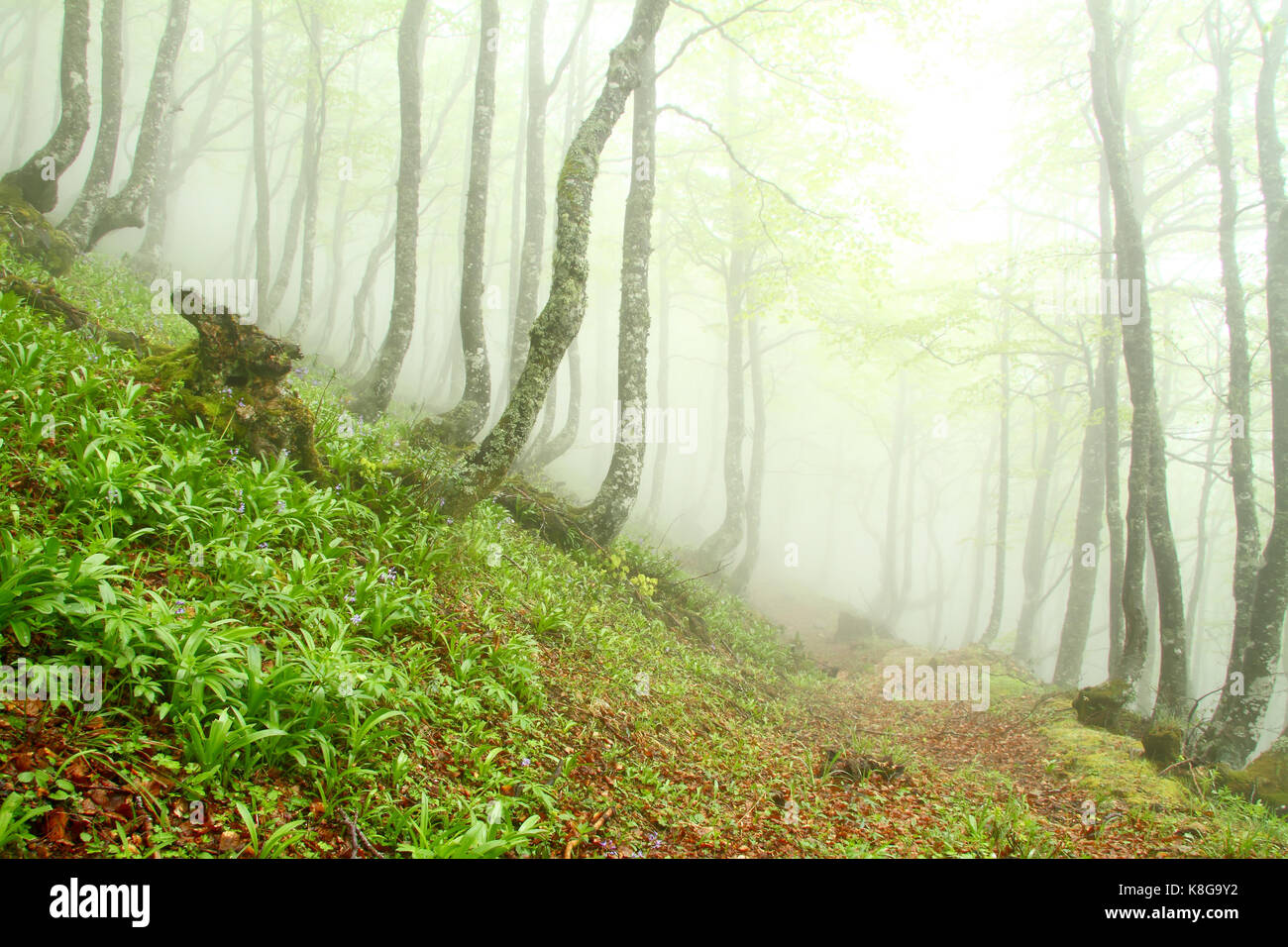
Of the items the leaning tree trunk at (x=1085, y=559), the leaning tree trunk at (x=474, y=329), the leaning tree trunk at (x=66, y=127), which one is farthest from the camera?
the leaning tree trunk at (x=1085, y=559)

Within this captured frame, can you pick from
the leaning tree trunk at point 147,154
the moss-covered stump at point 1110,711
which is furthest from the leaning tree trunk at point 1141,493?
the leaning tree trunk at point 147,154

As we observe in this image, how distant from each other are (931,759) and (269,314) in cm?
1902

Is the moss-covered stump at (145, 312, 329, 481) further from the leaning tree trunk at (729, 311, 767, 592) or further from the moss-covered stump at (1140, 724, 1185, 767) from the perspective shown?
the leaning tree trunk at (729, 311, 767, 592)

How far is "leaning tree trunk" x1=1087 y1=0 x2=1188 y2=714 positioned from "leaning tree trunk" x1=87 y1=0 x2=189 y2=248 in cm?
1509

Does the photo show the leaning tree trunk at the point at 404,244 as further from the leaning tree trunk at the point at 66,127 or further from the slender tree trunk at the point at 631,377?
the leaning tree trunk at the point at 66,127

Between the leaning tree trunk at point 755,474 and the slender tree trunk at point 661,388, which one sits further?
the slender tree trunk at point 661,388

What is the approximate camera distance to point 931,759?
740 centimetres

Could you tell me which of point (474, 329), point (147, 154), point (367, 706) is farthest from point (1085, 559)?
point (147, 154)

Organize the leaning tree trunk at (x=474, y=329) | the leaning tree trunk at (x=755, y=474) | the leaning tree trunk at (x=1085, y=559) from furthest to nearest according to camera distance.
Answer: the leaning tree trunk at (x=755, y=474) < the leaning tree trunk at (x=1085, y=559) < the leaning tree trunk at (x=474, y=329)

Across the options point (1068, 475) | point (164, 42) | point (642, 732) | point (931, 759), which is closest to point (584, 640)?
point (642, 732)

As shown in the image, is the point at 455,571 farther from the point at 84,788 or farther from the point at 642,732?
the point at 84,788

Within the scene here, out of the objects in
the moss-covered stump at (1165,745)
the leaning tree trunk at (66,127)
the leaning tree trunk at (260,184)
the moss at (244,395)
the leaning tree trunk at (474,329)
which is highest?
the leaning tree trunk at (260,184)

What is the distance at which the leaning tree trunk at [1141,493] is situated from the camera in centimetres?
784

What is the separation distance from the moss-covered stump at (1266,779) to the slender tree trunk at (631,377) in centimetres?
750
